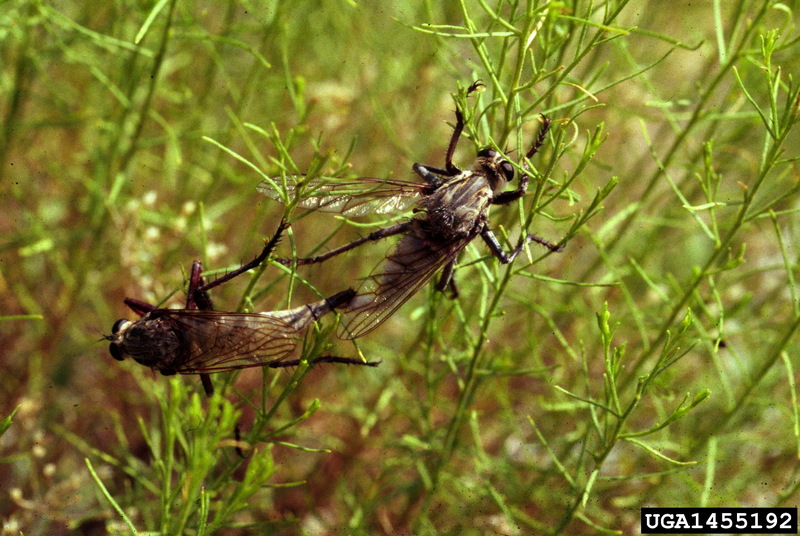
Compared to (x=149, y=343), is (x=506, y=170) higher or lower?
higher

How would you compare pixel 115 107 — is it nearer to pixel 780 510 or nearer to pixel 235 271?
pixel 235 271

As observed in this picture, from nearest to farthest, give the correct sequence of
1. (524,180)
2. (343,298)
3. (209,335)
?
(524,180) → (209,335) → (343,298)

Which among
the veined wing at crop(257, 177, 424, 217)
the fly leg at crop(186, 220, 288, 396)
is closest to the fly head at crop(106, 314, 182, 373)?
the fly leg at crop(186, 220, 288, 396)

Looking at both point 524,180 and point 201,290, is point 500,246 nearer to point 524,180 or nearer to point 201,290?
point 524,180

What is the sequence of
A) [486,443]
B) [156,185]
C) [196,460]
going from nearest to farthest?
[196,460]
[486,443]
[156,185]

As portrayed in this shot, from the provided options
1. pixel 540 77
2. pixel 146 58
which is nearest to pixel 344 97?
pixel 146 58

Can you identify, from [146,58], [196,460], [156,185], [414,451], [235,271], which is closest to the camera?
[196,460]

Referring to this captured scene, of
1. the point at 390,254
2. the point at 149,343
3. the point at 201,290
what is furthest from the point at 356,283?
the point at 149,343
